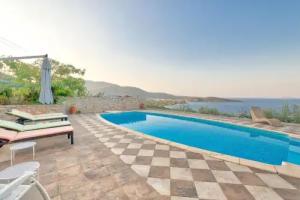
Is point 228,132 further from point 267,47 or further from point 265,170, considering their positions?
point 267,47

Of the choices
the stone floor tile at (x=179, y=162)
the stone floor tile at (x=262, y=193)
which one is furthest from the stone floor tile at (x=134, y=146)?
the stone floor tile at (x=262, y=193)

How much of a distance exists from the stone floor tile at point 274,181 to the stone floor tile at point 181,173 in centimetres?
120

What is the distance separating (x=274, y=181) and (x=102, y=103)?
1116 cm

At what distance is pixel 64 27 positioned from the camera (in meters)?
7.89

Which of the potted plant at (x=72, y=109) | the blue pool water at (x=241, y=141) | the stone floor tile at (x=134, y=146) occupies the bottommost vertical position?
the blue pool water at (x=241, y=141)

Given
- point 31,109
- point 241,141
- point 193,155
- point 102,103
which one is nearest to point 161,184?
point 193,155

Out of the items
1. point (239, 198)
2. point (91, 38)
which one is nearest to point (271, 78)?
point (239, 198)

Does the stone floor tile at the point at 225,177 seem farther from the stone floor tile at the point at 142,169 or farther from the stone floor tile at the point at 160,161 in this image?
the stone floor tile at the point at 142,169

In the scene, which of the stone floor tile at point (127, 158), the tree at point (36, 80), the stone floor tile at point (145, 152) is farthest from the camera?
the tree at point (36, 80)

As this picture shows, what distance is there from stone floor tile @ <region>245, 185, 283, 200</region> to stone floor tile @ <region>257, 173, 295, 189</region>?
21cm

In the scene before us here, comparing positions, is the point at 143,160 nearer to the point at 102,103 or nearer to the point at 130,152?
the point at 130,152

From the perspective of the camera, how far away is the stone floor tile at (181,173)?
2.22 metres

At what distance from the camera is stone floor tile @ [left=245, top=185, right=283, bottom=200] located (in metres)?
1.79

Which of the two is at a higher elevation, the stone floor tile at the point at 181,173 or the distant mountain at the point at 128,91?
the distant mountain at the point at 128,91
